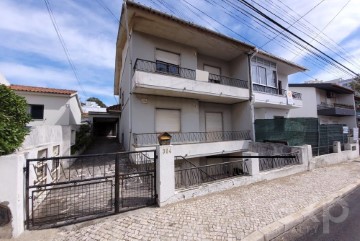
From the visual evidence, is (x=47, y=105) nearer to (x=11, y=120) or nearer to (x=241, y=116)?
(x=11, y=120)

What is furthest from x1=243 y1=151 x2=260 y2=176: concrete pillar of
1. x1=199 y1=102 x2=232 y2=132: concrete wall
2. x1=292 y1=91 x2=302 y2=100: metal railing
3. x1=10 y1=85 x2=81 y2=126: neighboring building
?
x1=10 y1=85 x2=81 y2=126: neighboring building

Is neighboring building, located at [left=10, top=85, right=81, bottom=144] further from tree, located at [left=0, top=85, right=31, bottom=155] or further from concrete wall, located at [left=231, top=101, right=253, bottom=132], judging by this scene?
concrete wall, located at [left=231, top=101, right=253, bottom=132]

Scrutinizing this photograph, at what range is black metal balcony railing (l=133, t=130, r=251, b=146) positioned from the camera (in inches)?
340

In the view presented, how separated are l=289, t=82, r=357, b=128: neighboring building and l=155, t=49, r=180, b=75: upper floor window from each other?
13.7 meters

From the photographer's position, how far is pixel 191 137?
10.1m

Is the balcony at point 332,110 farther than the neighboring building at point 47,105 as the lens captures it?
Yes

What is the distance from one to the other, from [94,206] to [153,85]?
17.2 ft

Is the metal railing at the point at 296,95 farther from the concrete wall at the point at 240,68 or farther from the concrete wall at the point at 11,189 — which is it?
the concrete wall at the point at 11,189

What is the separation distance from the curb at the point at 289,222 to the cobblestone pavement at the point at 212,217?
0.40 ft

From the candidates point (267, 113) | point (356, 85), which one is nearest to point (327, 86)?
point (356, 85)

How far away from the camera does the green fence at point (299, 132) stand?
9.88m

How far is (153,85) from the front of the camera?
802 centimetres

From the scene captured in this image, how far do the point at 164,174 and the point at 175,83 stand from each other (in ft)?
16.6

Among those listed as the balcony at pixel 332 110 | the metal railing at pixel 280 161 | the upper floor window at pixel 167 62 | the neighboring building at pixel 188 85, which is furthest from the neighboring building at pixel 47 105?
the balcony at pixel 332 110
